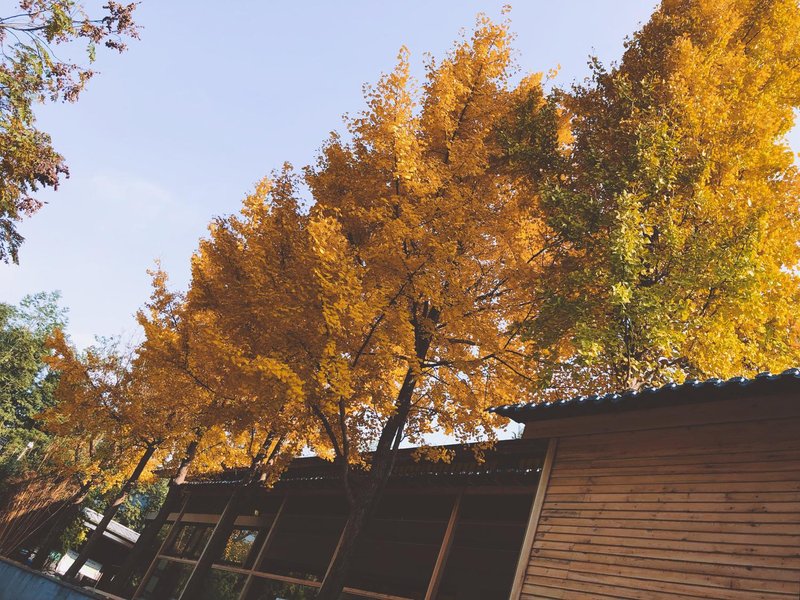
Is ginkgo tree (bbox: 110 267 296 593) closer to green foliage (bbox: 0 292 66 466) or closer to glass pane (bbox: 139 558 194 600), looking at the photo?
glass pane (bbox: 139 558 194 600)

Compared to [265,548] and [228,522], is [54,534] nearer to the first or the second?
[228,522]

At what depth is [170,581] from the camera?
56.7 feet

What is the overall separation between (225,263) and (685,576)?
28.3 ft

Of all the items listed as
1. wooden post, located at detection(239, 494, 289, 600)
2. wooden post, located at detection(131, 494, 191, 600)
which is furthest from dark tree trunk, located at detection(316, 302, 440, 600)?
wooden post, located at detection(131, 494, 191, 600)

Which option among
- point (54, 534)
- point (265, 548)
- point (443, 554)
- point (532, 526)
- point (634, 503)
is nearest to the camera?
point (634, 503)

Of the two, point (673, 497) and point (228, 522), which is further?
point (228, 522)

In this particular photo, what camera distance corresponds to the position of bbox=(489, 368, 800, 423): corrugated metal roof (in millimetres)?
4203

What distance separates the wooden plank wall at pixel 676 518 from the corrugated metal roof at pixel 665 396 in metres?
0.41

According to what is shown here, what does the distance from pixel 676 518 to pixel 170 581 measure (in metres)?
18.1

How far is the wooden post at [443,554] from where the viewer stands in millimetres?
8219

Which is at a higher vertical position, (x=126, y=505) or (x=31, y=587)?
(x=126, y=505)

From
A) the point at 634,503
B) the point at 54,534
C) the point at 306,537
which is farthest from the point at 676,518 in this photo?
the point at 54,534

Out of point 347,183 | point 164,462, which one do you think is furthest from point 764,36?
point 164,462

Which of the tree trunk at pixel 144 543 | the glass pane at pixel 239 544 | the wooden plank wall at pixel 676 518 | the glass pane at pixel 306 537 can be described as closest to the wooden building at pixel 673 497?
the wooden plank wall at pixel 676 518
